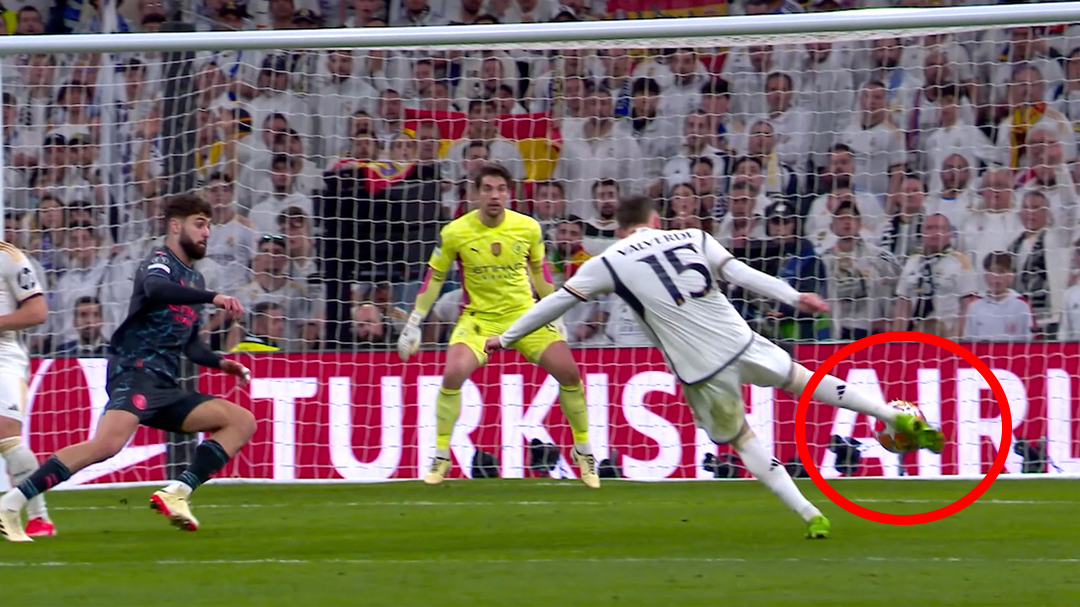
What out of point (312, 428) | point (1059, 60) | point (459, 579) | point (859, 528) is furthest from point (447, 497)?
point (1059, 60)

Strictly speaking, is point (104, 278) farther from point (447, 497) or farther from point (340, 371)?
point (447, 497)

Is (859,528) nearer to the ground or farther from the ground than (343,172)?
nearer to the ground

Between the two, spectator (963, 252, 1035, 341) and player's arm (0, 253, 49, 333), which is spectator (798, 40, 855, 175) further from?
player's arm (0, 253, 49, 333)

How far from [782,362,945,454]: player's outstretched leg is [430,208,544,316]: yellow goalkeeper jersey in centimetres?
348

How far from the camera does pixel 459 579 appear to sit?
271 inches

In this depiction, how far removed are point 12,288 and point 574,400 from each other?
13.4 feet

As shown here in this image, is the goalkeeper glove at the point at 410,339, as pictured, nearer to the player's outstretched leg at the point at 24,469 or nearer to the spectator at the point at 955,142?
the player's outstretched leg at the point at 24,469

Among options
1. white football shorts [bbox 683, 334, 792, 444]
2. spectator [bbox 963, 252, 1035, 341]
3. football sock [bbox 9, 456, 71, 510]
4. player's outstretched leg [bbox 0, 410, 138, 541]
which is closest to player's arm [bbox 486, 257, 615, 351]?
white football shorts [bbox 683, 334, 792, 444]

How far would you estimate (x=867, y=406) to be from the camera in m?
7.96

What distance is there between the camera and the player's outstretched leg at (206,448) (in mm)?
8586

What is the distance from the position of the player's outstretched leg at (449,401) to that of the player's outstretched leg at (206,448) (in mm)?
2671

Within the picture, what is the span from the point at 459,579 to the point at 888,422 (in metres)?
2.35

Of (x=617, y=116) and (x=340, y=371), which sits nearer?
(x=340, y=371)

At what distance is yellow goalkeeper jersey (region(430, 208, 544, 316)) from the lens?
37.3ft
